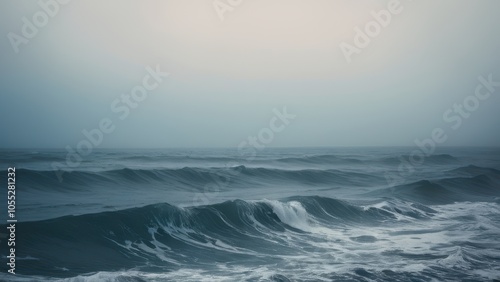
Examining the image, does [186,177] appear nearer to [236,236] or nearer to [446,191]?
[236,236]

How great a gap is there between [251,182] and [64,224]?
16957 millimetres

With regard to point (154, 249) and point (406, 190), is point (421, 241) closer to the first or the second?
point (154, 249)

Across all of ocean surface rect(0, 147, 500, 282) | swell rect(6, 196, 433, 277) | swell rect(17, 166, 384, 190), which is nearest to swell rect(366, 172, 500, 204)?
ocean surface rect(0, 147, 500, 282)

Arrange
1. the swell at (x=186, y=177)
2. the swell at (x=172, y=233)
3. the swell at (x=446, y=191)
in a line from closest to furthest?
the swell at (x=172, y=233)
the swell at (x=186, y=177)
the swell at (x=446, y=191)

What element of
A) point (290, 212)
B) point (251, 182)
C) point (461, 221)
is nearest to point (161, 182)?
point (251, 182)

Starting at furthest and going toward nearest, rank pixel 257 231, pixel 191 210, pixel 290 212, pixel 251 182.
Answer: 1. pixel 251 182
2. pixel 290 212
3. pixel 191 210
4. pixel 257 231

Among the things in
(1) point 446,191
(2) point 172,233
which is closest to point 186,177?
(2) point 172,233

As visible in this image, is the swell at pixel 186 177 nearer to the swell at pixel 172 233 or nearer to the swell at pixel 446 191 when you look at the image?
the swell at pixel 446 191

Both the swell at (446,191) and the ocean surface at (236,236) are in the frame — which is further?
the swell at (446,191)

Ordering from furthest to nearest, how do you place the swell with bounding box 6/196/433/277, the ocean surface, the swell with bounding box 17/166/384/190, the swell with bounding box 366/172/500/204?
the swell with bounding box 366/172/500/204
the swell with bounding box 17/166/384/190
the swell with bounding box 6/196/433/277
the ocean surface

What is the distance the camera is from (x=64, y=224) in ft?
39.7

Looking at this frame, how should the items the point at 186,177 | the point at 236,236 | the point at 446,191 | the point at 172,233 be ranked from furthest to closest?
the point at 186,177 → the point at 446,191 → the point at 236,236 → the point at 172,233

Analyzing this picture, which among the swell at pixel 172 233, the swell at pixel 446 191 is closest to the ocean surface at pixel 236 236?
the swell at pixel 172 233

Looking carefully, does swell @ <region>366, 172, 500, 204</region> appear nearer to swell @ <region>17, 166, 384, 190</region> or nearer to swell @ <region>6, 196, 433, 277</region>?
swell @ <region>17, 166, 384, 190</region>
